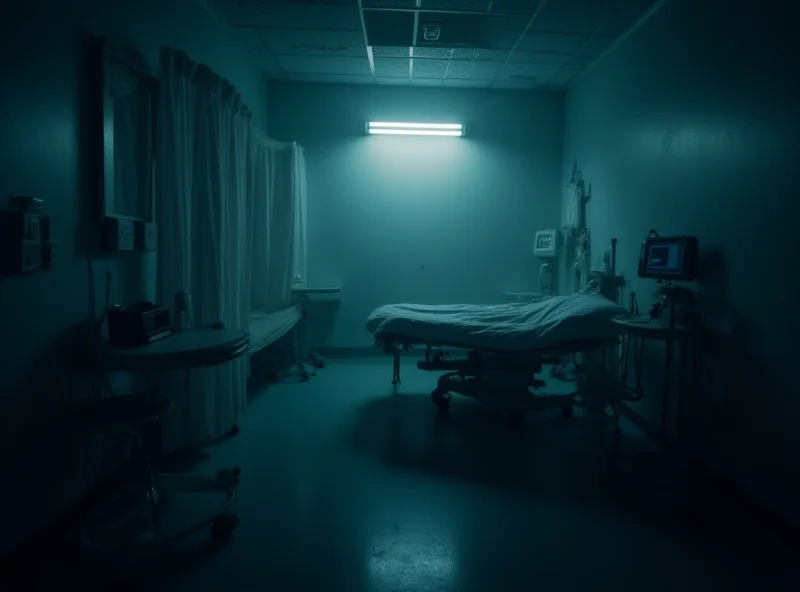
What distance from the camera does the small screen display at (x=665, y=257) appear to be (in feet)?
9.34

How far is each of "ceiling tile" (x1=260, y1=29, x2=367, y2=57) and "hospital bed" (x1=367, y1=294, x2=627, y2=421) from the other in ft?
7.31

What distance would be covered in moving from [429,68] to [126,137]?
3.16 m

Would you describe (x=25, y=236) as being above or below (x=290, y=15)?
below

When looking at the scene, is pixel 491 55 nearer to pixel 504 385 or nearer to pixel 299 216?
pixel 299 216

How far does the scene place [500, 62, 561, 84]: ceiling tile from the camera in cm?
482

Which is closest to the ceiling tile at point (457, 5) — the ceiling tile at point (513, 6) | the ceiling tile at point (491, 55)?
the ceiling tile at point (513, 6)

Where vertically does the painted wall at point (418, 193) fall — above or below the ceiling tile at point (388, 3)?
below

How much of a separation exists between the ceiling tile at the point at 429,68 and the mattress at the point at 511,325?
7.62 feet

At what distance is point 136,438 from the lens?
6.89 ft

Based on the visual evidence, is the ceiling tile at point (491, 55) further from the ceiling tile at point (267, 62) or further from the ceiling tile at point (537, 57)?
the ceiling tile at point (267, 62)

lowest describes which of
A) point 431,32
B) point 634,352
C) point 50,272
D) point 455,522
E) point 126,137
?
point 455,522

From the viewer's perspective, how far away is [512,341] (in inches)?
134

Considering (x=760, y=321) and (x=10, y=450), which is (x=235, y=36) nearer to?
(x=10, y=450)

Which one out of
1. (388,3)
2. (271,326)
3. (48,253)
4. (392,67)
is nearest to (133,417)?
(48,253)
